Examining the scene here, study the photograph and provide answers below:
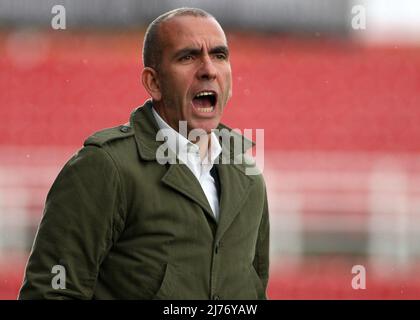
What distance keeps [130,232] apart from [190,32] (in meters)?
0.44

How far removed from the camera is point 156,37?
6.51 ft

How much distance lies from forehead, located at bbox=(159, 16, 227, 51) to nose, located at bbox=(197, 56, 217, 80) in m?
0.04

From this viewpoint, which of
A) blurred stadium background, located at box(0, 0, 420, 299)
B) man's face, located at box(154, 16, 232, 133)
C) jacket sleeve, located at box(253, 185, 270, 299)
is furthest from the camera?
blurred stadium background, located at box(0, 0, 420, 299)

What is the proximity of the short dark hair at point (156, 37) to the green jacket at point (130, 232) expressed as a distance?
0.53 feet

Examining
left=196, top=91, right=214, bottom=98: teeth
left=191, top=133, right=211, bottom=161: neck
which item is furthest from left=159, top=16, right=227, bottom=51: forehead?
left=191, top=133, right=211, bottom=161: neck

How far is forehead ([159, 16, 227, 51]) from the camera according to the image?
1.95m

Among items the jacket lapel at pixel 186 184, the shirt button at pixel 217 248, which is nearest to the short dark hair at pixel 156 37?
the jacket lapel at pixel 186 184

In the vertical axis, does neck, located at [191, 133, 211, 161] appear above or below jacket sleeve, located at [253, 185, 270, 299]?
above

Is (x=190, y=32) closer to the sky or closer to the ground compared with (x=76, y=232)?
closer to the sky

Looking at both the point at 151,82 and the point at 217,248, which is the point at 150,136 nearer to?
the point at 151,82

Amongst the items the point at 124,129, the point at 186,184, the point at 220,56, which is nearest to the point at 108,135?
the point at 124,129

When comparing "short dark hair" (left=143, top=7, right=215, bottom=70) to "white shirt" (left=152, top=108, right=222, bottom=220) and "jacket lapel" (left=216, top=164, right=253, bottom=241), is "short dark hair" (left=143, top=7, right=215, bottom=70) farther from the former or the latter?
"jacket lapel" (left=216, top=164, right=253, bottom=241)

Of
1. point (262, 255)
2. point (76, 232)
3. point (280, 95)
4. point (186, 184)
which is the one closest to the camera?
point (76, 232)
